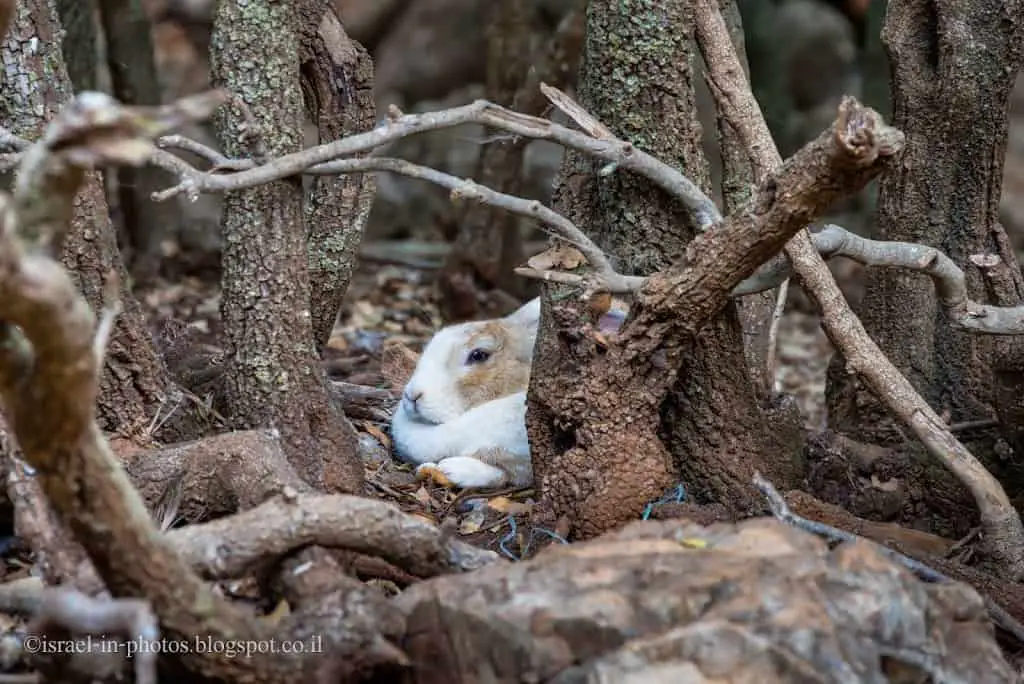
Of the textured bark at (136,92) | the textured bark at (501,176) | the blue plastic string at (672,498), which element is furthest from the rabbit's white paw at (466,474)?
the textured bark at (136,92)

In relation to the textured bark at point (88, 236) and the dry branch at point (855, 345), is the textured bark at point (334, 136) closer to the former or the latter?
the textured bark at point (88, 236)

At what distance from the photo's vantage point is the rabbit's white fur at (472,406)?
527 centimetres

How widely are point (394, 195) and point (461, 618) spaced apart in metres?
9.72

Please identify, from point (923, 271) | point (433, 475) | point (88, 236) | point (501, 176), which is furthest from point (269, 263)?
point (501, 176)

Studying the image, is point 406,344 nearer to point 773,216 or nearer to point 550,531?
point 550,531

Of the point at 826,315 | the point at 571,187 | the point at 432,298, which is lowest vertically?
the point at 432,298

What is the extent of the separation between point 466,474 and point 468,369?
2.11 feet

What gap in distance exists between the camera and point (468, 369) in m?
5.70

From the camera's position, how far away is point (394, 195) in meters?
12.5

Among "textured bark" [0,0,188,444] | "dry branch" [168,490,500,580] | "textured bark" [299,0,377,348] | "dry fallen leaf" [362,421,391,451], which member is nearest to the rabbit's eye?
"dry fallen leaf" [362,421,391,451]

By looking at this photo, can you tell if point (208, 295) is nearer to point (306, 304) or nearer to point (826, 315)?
point (306, 304)

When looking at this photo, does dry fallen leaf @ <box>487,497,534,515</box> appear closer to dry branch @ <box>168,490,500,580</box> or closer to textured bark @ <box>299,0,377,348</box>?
textured bark @ <box>299,0,377,348</box>

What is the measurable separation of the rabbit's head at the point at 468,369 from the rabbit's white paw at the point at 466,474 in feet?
1.08

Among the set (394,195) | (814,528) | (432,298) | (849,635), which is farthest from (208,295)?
(849,635)
